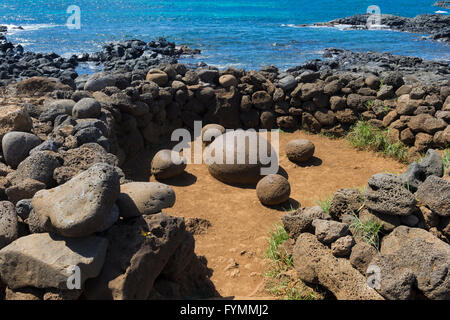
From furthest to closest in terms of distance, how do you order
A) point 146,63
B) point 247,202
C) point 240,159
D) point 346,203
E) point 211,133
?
1. point 146,63
2. point 211,133
3. point 240,159
4. point 247,202
5. point 346,203

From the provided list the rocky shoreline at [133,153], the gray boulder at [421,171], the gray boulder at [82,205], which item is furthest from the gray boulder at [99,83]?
the gray boulder at [421,171]

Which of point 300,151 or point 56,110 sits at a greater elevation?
point 56,110

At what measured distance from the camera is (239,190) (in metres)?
7.41

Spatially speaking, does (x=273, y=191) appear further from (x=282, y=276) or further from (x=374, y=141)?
(x=374, y=141)

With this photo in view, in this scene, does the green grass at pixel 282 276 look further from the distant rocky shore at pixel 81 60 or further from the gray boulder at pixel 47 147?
the distant rocky shore at pixel 81 60

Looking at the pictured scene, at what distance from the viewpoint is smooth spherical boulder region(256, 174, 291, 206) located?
6664 millimetres

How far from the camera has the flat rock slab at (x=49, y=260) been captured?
3.01 m

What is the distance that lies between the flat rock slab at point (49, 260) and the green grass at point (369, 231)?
279 cm

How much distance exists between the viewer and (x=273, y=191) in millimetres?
6660

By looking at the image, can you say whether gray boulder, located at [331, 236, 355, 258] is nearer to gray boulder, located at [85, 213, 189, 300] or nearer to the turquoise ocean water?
gray boulder, located at [85, 213, 189, 300]

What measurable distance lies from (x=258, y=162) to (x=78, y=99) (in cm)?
349

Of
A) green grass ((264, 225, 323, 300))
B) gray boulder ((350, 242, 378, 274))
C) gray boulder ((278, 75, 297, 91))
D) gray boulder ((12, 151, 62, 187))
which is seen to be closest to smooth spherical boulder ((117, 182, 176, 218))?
gray boulder ((12, 151, 62, 187))

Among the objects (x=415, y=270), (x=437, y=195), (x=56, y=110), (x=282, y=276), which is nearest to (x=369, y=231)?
(x=415, y=270)

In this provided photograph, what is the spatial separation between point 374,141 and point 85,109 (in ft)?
20.0
